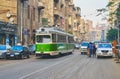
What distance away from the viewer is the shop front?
56375 mm

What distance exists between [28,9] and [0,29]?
14435mm

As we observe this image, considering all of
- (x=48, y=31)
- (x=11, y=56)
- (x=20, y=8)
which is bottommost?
(x=11, y=56)

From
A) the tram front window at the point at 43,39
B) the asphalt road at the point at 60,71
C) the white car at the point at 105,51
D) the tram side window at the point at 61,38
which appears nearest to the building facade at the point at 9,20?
the tram side window at the point at 61,38

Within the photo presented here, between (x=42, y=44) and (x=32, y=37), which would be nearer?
(x=42, y=44)

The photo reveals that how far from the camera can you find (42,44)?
1686 inches

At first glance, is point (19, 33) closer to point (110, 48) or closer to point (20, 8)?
point (20, 8)

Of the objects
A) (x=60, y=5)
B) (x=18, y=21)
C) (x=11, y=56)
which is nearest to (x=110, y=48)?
(x=11, y=56)

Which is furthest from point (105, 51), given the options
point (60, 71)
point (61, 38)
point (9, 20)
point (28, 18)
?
point (28, 18)

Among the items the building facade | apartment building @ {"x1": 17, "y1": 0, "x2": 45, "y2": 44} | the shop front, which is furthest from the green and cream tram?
apartment building @ {"x1": 17, "y1": 0, "x2": 45, "y2": 44}

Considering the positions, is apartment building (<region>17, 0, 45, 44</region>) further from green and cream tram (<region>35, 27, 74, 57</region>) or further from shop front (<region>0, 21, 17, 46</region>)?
green and cream tram (<region>35, 27, 74, 57</region>)

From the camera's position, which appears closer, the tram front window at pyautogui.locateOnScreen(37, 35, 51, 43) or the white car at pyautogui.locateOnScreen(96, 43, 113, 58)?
the tram front window at pyautogui.locateOnScreen(37, 35, 51, 43)

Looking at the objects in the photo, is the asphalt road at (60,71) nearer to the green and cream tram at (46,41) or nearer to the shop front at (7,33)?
the green and cream tram at (46,41)

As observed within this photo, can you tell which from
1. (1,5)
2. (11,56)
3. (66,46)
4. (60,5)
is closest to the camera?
(11,56)

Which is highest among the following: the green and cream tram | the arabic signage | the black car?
the arabic signage
